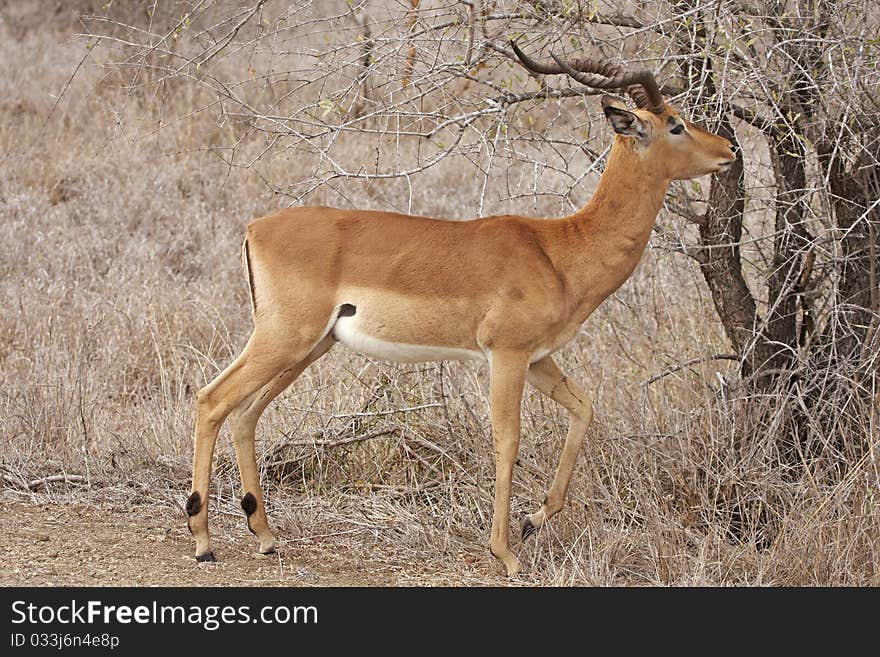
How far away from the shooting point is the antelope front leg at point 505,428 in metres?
5.15

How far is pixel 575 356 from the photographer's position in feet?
26.3

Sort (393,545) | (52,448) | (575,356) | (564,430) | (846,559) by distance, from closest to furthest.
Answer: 1. (846,559)
2. (393,545)
3. (564,430)
4. (52,448)
5. (575,356)

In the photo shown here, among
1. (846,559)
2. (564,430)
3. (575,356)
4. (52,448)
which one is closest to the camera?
(846,559)

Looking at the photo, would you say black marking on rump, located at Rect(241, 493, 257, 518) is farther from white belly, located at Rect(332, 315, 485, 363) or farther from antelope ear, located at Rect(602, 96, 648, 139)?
antelope ear, located at Rect(602, 96, 648, 139)

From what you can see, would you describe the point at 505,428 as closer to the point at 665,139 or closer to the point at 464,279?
the point at 464,279

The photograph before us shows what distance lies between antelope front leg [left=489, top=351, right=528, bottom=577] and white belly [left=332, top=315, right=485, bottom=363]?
150mm

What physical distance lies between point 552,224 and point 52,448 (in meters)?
3.42

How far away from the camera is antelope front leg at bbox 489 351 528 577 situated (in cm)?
515

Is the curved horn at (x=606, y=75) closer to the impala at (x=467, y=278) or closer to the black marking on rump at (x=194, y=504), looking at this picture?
the impala at (x=467, y=278)

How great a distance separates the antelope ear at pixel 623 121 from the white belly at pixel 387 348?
45.0 inches

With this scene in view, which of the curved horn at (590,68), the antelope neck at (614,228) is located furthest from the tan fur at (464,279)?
the curved horn at (590,68)

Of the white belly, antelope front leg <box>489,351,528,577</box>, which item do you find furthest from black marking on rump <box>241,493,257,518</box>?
antelope front leg <box>489,351,528,577</box>

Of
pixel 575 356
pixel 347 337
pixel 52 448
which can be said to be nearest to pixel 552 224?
pixel 347 337

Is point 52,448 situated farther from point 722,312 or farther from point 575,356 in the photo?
point 722,312
